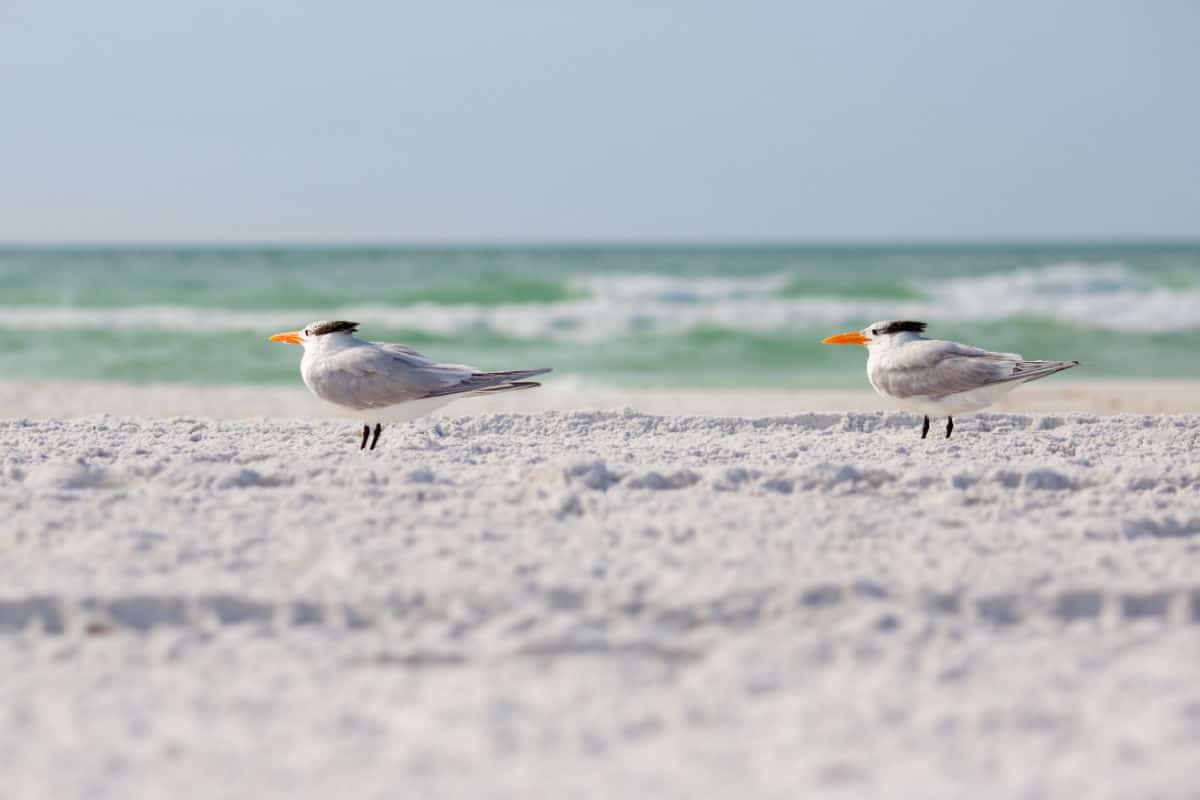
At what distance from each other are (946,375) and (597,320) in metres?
13.0

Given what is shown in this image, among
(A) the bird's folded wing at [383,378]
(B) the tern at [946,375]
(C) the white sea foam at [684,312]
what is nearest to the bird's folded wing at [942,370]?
(B) the tern at [946,375]

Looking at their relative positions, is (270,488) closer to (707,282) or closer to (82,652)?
(82,652)

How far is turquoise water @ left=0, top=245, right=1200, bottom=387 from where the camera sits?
11.7 metres

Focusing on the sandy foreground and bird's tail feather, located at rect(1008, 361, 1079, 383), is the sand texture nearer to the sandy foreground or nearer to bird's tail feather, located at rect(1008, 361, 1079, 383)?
bird's tail feather, located at rect(1008, 361, 1079, 383)

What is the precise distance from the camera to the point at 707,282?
21812 millimetres

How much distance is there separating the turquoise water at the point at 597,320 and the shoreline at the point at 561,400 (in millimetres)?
1363

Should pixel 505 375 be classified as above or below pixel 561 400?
above

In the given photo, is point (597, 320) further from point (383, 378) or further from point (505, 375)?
point (383, 378)

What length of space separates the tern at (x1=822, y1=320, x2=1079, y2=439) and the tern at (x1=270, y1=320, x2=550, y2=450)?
1385mm

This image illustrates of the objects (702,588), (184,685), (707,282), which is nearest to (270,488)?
(184,685)

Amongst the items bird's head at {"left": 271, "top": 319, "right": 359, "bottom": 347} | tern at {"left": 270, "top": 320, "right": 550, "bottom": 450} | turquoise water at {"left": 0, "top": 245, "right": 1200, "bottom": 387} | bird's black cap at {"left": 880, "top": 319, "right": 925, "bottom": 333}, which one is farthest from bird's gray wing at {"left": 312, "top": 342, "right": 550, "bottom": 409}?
turquoise water at {"left": 0, "top": 245, "right": 1200, "bottom": 387}

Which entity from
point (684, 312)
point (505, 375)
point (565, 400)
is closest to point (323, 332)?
point (505, 375)

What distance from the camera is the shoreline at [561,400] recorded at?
7.34 m

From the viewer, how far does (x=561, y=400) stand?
8.32m
